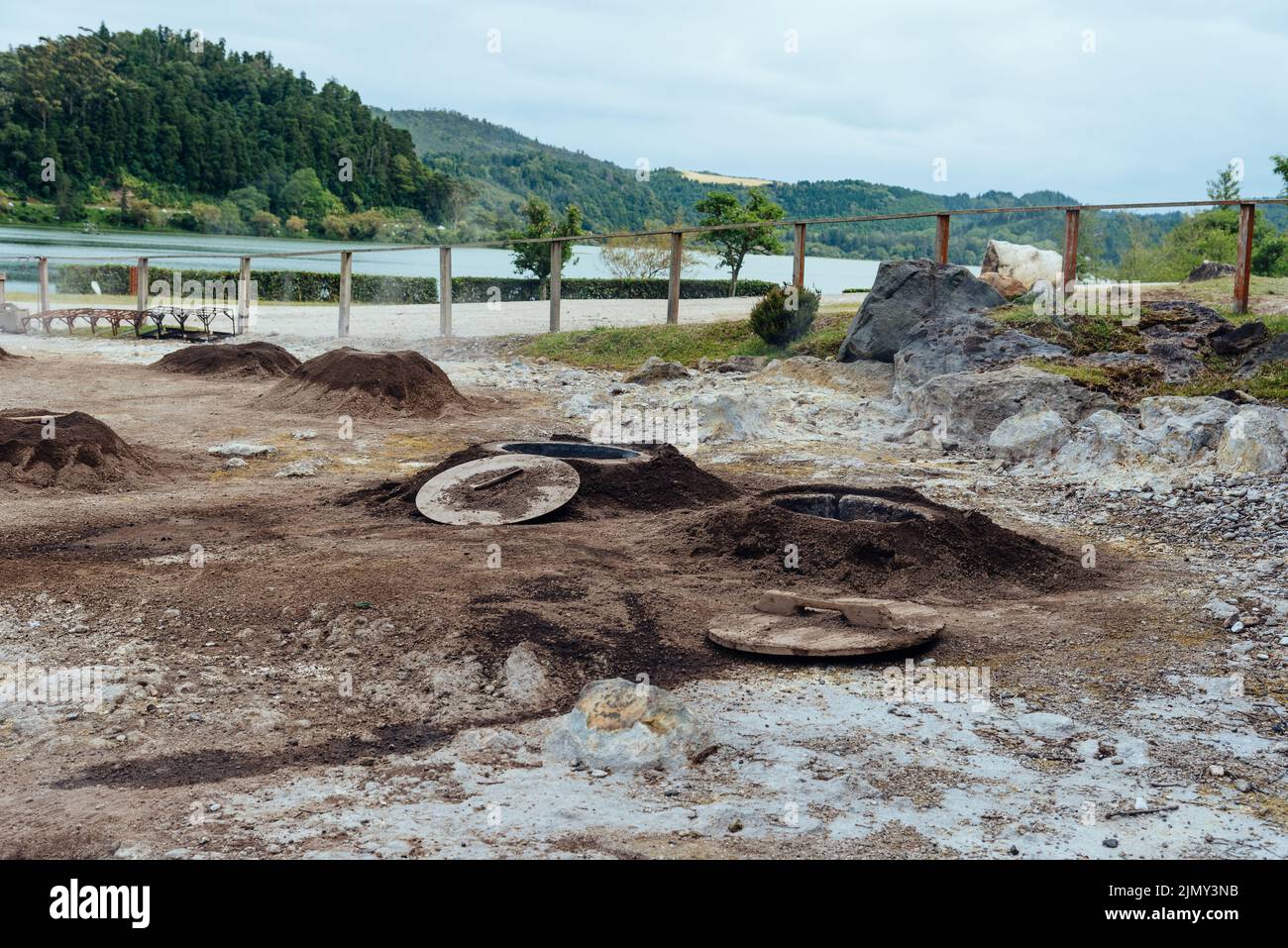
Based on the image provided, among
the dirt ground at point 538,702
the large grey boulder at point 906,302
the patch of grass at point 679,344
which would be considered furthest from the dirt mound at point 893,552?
the patch of grass at point 679,344

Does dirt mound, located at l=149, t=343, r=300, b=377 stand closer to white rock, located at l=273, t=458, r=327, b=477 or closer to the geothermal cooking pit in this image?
white rock, located at l=273, t=458, r=327, b=477

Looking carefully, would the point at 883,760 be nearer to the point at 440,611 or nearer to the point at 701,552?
the point at 440,611

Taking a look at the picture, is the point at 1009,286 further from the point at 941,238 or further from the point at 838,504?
the point at 838,504

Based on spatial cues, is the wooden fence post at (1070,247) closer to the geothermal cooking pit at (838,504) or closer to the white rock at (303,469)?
the geothermal cooking pit at (838,504)

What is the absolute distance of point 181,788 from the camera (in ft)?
14.5

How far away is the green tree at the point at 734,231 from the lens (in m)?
39.9

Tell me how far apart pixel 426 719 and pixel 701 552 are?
9.78ft

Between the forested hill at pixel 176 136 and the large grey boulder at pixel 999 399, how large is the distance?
78906mm

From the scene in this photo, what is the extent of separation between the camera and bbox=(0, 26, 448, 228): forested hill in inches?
3319

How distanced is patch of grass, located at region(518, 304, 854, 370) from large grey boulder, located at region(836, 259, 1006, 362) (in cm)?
96

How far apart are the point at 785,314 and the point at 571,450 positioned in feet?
26.3

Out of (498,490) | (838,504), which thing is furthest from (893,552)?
(498,490)

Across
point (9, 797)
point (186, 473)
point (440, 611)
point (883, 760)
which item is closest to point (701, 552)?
point (440, 611)

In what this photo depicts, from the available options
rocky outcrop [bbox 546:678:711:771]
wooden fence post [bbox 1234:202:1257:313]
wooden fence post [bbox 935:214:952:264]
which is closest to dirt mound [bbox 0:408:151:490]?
rocky outcrop [bbox 546:678:711:771]
